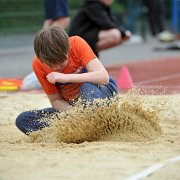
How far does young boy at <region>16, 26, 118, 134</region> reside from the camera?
5.15m

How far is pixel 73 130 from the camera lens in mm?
5242

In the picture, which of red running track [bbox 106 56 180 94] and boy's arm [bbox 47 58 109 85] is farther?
red running track [bbox 106 56 180 94]

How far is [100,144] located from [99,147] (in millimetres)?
165

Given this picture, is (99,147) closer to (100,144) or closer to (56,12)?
(100,144)

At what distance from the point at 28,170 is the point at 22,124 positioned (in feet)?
5.44

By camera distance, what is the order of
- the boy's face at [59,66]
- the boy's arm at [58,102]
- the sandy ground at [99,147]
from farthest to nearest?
the boy's arm at [58,102] < the boy's face at [59,66] < the sandy ground at [99,147]

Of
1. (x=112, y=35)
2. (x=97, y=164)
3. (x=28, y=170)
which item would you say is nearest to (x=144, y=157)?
(x=97, y=164)

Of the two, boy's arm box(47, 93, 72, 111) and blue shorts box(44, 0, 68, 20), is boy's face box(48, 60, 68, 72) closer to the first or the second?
boy's arm box(47, 93, 72, 111)

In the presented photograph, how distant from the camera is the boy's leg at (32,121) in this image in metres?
5.64

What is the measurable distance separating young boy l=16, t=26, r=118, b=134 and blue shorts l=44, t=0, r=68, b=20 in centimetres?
478

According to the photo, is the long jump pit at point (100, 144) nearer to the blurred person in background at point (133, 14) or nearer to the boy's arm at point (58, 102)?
the boy's arm at point (58, 102)

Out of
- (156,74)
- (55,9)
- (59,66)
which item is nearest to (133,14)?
(156,74)

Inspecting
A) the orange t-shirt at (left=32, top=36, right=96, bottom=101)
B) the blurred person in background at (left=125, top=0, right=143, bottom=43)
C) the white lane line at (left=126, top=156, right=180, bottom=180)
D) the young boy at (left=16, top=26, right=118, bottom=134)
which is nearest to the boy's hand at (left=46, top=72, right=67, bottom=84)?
the young boy at (left=16, top=26, right=118, bottom=134)

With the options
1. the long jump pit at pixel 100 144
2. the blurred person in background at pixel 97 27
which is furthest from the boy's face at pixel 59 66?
the blurred person in background at pixel 97 27
